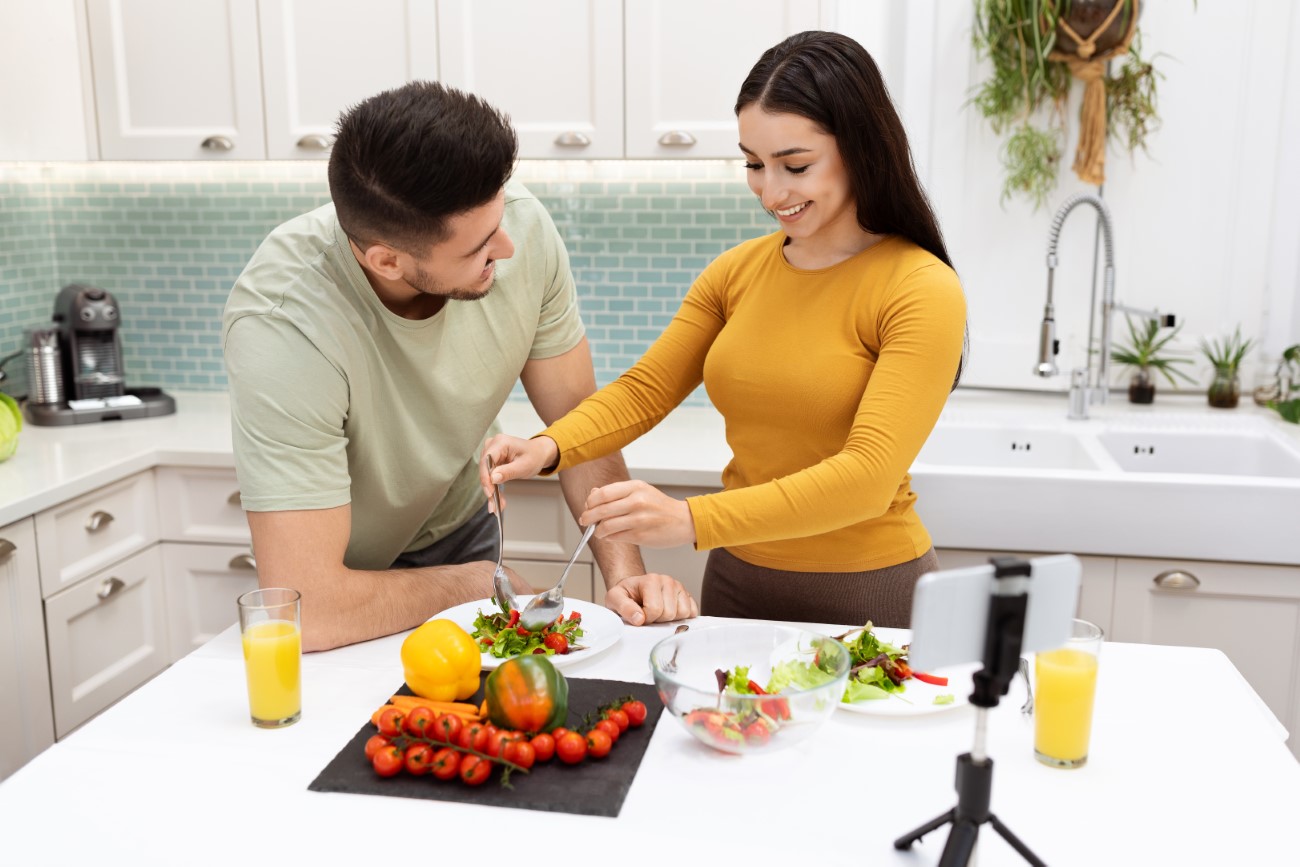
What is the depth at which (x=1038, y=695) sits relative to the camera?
4.13ft

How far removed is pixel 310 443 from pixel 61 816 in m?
0.61

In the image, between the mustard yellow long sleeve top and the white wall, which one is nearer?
the mustard yellow long sleeve top

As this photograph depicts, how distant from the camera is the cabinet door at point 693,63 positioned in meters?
2.61

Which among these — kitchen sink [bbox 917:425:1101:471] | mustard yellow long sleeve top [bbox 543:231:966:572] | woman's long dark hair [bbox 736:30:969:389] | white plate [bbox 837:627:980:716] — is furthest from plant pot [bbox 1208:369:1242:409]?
white plate [bbox 837:627:980:716]

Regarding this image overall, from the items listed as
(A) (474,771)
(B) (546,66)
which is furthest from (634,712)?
(B) (546,66)

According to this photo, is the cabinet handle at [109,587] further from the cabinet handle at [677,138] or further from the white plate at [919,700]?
the white plate at [919,700]

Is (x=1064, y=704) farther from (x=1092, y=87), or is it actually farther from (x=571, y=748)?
(x=1092, y=87)

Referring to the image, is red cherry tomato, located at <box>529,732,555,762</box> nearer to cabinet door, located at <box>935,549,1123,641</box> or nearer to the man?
the man

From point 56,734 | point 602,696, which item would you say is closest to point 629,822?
point 602,696

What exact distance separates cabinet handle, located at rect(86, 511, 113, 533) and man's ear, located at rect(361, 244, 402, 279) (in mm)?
1221

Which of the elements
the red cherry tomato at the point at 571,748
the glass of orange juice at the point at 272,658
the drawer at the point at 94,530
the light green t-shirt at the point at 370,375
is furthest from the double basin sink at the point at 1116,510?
the drawer at the point at 94,530

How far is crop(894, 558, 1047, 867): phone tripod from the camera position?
0.98m

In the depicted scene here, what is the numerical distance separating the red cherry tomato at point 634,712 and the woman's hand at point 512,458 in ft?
1.41

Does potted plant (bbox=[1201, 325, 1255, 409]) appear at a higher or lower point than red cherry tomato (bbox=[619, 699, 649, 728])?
higher
